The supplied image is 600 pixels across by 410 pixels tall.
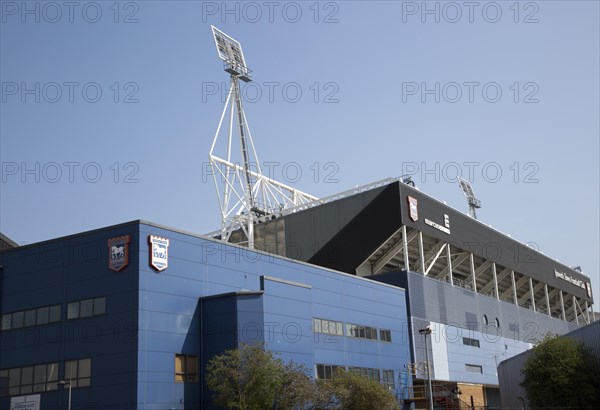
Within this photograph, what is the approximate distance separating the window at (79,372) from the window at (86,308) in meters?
2.92

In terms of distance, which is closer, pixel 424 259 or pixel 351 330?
pixel 351 330

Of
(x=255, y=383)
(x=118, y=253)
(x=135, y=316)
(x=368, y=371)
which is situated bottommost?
(x=255, y=383)

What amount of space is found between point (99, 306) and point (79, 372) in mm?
4323

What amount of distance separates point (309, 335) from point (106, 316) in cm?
1470

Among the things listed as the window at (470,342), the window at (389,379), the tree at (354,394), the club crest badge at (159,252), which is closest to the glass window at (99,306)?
the club crest badge at (159,252)

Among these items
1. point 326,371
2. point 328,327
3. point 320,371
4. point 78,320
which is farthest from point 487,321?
point 78,320

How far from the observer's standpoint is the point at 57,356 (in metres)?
48.1

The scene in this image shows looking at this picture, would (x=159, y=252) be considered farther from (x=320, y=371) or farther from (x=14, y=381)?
(x=320, y=371)

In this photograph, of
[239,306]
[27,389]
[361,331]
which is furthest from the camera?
[361,331]

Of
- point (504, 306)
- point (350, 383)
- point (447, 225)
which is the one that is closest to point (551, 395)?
point (350, 383)

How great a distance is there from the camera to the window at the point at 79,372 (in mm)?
46438

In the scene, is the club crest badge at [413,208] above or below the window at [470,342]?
above

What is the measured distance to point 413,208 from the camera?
76250mm

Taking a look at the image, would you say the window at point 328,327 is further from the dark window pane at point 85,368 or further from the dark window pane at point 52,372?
the dark window pane at point 52,372
